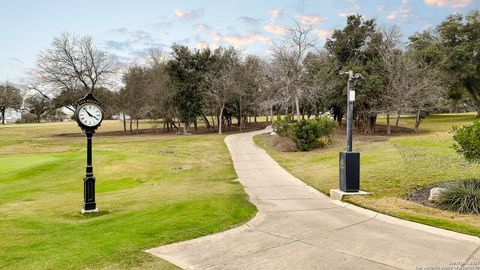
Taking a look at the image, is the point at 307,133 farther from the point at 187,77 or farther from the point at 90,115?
the point at 187,77

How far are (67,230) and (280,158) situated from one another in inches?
557

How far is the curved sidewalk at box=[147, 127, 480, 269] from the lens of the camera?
5020mm

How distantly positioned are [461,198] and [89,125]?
360 inches

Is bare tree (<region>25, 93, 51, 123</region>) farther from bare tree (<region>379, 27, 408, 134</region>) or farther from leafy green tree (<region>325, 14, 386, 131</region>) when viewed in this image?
bare tree (<region>379, 27, 408, 134</region>)

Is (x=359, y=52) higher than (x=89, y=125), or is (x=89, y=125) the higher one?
(x=359, y=52)

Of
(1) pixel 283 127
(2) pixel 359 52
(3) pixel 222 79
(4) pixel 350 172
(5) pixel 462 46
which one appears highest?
(5) pixel 462 46

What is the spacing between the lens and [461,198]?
338 inches

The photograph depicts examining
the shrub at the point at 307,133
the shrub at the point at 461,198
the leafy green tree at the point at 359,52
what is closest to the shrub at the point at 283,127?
the shrub at the point at 307,133

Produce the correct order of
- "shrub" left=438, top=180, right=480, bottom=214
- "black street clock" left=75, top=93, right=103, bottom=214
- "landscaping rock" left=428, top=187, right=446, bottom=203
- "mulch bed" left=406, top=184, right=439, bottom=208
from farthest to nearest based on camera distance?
1. "mulch bed" left=406, top=184, right=439, bottom=208
2. "landscaping rock" left=428, top=187, right=446, bottom=203
3. "black street clock" left=75, top=93, right=103, bottom=214
4. "shrub" left=438, top=180, right=480, bottom=214

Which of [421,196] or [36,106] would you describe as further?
[36,106]

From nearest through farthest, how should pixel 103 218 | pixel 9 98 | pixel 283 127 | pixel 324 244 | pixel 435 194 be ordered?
pixel 324 244 < pixel 103 218 < pixel 435 194 < pixel 283 127 < pixel 9 98

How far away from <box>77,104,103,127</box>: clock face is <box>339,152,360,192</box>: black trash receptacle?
6.62 metres

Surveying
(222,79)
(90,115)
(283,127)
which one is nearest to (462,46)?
(222,79)

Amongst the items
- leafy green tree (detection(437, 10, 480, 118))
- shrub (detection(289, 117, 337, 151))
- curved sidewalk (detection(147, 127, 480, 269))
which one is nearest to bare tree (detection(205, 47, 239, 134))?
shrub (detection(289, 117, 337, 151))
